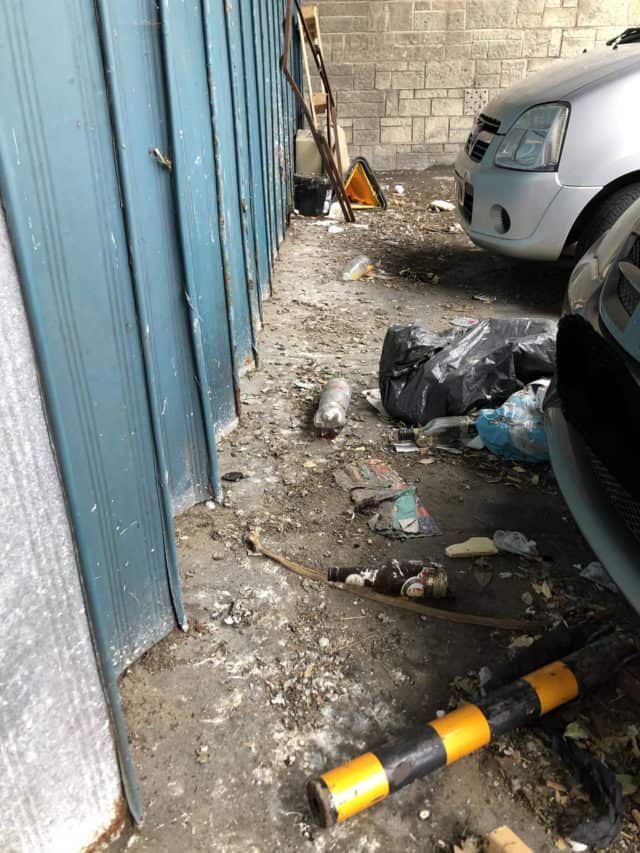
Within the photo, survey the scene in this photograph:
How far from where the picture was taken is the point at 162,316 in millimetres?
2584

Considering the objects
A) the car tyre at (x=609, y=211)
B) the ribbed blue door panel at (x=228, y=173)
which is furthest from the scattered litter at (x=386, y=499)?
the car tyre at (x=609, y=211)

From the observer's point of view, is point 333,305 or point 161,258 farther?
point 333,305

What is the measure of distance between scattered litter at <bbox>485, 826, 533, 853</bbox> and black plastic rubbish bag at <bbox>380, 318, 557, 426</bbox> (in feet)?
7.10

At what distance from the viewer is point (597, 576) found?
2623mm

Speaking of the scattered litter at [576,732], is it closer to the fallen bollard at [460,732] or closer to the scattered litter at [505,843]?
the fallen bollard at [460,732]

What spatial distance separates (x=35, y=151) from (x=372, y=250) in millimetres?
5521

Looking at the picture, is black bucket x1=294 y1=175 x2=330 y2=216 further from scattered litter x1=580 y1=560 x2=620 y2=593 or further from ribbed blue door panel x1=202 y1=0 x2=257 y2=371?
scattered litter x1=580 y1=560 x2=620 y2=593

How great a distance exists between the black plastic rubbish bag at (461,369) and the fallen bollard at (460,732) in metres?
1.66

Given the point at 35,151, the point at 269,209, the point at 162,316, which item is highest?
the point at 35,151

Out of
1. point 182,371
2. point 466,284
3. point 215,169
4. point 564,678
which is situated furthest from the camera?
point 466,284

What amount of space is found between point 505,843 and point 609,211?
394 cm

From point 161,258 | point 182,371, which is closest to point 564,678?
point 182,371

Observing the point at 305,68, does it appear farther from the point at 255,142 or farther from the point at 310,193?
the point at 255,142

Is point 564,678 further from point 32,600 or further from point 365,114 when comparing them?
point 365,114
